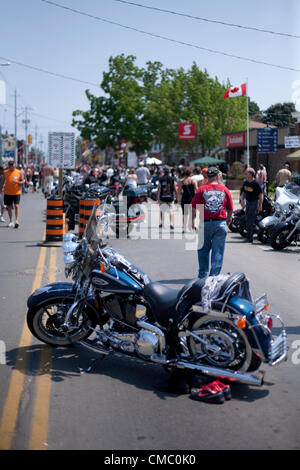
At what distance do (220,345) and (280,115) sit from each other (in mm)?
89119

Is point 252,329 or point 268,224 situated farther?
point 268,224

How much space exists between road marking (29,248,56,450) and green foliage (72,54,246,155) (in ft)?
184

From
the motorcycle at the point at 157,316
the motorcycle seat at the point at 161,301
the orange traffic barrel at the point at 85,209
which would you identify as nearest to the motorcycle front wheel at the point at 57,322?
the motorcycle at the point at 157,316

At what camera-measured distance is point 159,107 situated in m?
61.7

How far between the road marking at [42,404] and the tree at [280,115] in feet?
282

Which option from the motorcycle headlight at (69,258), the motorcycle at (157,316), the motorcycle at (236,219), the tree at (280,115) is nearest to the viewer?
the motorcycle at (157,316)

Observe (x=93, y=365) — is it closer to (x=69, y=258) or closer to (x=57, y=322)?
(x=57, y=322)

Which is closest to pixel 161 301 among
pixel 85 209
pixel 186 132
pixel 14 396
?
pixel 14 396

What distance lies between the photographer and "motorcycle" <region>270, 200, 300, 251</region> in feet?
44.8

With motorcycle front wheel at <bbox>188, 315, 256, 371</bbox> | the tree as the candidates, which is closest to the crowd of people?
motorcycle front wheel at <bbox>188, 315, 256, 371</bbox>

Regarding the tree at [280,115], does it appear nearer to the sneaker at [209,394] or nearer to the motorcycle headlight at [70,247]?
the motorcycle headlight at [70,247]

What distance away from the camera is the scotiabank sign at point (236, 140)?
167 feet

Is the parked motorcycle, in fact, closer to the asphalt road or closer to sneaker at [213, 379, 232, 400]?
the asphalt road

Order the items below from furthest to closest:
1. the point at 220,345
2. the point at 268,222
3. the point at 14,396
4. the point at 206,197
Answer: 1. the point at 268,222
2. the point at 206,197
3. the point at 220,345
4. the point at 14,396
